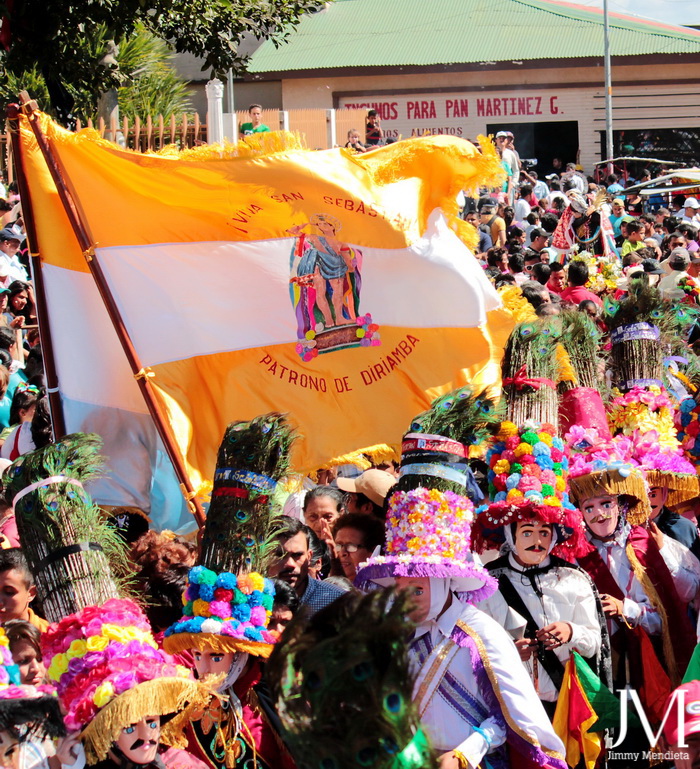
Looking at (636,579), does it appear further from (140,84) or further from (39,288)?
(140,84)

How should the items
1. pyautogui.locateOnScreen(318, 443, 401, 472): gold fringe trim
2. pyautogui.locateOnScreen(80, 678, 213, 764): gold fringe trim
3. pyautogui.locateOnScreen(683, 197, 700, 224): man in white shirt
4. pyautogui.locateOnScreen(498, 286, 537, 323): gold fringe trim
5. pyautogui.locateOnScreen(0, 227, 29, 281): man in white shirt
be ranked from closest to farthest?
pyautogui.locateOnScreen(80, 678, 213, 764): gold fringe trim → pyautogui.locateOnScreen(318, 443, 401, 472): gold fringe trim → pyautogui.locateOnScreen(498, 286, 537, 323): gold fringe trim → pyautogui.locateOnScreen(0, 227, 29, 281): man in white shirt → pyautogui.locateOnScreen(683, 197, 700, 224): man in white shirt

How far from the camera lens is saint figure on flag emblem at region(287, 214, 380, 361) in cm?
646

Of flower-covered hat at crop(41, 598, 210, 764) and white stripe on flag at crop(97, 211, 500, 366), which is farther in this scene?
white stripe on flag at crop(97, 211, 500, 366)

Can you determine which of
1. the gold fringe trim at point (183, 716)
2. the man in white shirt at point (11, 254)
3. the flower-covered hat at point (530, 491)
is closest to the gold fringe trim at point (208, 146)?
the flower-covered hat at point (530, 491)

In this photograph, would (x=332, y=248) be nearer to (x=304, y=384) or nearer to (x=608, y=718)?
(x=304, y=384)

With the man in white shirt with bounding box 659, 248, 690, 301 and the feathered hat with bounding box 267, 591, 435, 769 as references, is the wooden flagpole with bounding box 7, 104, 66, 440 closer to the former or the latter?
the feathered hat with bounding box 267, 591, 435, 769

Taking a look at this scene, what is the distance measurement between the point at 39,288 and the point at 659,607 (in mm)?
3234

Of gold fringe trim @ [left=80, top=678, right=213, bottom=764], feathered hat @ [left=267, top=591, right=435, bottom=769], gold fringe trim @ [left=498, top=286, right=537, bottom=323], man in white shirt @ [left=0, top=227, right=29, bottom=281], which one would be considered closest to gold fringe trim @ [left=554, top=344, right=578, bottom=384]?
gold fringe trim @ [left=498, top=286, right=537, bottom=323]

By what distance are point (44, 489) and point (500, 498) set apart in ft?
5.98

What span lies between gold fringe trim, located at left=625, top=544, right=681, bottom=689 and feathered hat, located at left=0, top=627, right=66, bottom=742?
2.87 metres

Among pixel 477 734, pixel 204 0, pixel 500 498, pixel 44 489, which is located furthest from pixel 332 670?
pixel 204 0

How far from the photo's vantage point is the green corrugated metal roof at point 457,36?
1293 inches

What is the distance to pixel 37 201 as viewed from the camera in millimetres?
5949

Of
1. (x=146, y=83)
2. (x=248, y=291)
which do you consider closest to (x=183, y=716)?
(x=248, y=291)
